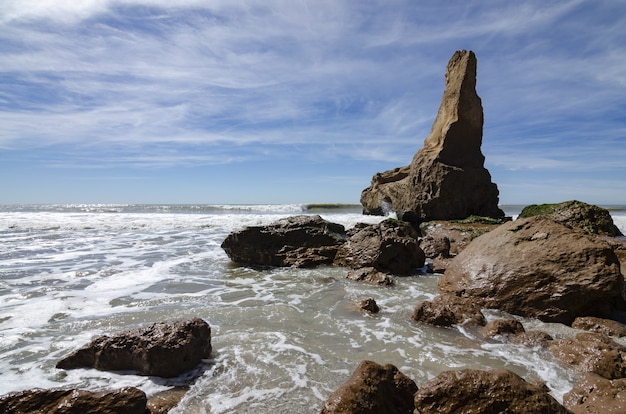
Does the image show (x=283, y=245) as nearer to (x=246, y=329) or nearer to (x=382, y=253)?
(x=382, y=253)

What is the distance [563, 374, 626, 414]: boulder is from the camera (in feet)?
8.77

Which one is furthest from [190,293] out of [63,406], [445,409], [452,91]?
[452,91]

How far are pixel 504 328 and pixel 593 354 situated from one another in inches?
36.8

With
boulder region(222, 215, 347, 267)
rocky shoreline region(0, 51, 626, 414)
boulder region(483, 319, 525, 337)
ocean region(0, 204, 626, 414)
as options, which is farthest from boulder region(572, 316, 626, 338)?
boulder region(222, 215, 347, 267)

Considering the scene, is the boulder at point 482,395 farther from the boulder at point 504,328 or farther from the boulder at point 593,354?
the boulder at point 504,328

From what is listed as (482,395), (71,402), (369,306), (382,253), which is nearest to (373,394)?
(482,395)

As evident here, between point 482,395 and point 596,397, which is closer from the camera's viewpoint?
point 482,395

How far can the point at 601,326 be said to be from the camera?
185 inches

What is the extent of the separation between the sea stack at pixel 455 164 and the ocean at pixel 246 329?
33.5 feet

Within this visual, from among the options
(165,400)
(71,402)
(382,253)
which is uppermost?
(382,253)

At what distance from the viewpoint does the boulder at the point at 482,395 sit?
244 cm

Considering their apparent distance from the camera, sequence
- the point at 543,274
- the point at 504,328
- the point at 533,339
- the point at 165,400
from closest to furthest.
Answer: the point at 165,400
the point at 533,339
the point at 504,328
the point at 543,274

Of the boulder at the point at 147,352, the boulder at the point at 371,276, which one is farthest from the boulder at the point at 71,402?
the boulder at the point at 371,276

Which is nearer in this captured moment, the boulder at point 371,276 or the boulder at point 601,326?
the boulder at point 601,326
